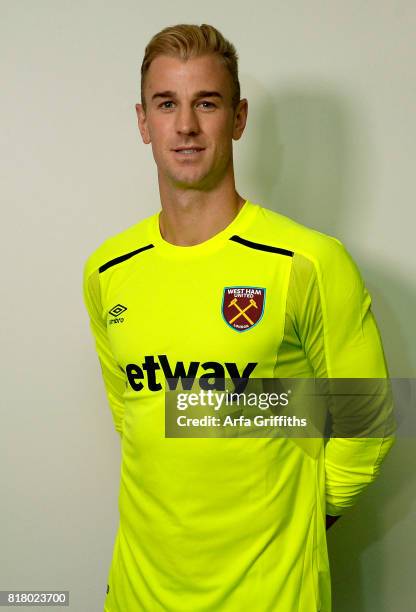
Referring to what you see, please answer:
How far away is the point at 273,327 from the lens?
1348mm

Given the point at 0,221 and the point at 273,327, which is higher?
the point at 0,221

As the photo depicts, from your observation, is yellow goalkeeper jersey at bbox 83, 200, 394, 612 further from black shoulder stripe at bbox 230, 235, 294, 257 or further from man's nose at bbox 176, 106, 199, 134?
man's nose at bbox 176, 106, 199, 134

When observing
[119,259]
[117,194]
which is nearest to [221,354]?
[119,259]

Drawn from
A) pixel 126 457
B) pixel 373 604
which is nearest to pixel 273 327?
pixel 126 457

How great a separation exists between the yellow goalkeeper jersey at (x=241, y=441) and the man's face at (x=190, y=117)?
116mm

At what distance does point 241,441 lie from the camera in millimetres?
1351

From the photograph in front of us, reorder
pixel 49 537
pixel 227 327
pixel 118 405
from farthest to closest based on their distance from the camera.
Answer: pixel 49 537 < pixel 118 405 < pixel 227 327

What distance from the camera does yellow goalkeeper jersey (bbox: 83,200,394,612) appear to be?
4.40 ft

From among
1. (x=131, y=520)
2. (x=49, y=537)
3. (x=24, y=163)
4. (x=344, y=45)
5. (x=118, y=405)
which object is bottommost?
(x=49, y=537)

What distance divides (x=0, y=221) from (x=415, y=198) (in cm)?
96

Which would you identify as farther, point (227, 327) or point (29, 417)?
point (29, 417)

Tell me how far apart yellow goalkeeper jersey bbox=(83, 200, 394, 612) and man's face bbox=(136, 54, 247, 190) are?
12cm

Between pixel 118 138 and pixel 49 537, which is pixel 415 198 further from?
pixel 49 537

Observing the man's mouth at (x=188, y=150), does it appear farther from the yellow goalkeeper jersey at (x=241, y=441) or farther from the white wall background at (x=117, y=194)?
the white wall background at (x=117, y=194)
